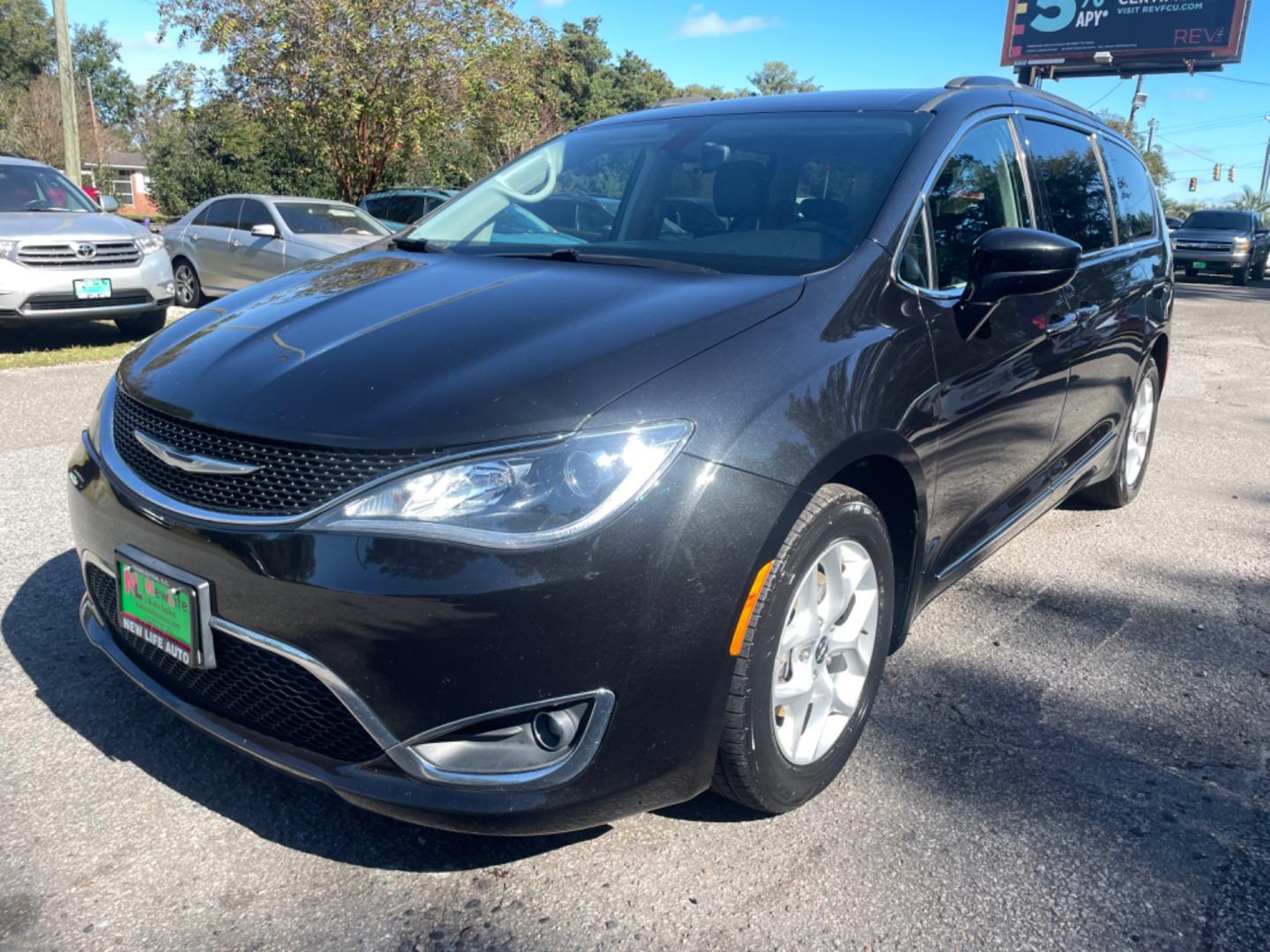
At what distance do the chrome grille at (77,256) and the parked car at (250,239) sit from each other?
223 centimetres

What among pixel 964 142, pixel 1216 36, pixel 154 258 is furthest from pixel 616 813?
pixel 1216 36

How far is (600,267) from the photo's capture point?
2.83 meters

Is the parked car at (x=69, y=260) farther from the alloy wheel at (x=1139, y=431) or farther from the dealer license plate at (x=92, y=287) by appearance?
the alloy wheel at (x=1139, y=431)

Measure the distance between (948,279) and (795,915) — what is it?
5.78 feet

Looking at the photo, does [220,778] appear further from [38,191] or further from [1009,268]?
[38,191]

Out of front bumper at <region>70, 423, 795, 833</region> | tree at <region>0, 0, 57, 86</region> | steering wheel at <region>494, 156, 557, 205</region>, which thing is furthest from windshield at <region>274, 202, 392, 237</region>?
tree at <region>0, 0, 57, 86</region>

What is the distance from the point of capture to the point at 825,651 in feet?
8.21

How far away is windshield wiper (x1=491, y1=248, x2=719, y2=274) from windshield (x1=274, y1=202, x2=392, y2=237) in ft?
30.2

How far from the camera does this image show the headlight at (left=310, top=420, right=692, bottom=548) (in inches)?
75.0

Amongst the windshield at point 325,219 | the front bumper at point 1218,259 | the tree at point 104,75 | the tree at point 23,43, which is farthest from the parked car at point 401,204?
the tree at point 104,75

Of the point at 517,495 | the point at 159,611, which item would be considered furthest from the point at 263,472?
the point at 517,495

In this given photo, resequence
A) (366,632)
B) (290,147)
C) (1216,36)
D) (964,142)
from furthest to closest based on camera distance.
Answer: (1216,36), (290,147), (964,142), (366,632)

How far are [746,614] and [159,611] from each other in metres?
1.25

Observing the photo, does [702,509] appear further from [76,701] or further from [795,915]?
[76,701]
